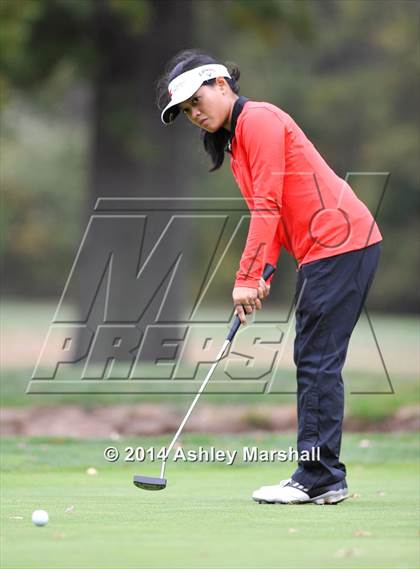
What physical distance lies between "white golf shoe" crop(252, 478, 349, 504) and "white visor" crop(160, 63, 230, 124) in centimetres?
185

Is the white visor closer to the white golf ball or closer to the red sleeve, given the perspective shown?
the red sleeve

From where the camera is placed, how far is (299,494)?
18.3 ft

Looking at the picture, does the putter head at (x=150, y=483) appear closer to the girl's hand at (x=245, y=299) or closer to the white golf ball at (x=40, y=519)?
the girl's hand at (x=245, y=299)

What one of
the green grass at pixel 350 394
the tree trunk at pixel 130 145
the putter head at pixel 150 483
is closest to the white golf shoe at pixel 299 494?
the putter head at pixel 150 483

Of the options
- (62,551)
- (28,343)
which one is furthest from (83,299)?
(62,551)

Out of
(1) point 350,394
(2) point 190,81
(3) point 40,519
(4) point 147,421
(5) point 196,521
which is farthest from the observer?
(1) point 350,394

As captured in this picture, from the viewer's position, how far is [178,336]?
17.8 meters

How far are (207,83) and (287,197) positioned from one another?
658mm

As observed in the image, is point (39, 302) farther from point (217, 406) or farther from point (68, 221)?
point (217, 406)

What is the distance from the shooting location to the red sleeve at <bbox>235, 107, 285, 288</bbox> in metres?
5.45

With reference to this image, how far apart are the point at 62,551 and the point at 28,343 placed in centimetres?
2269

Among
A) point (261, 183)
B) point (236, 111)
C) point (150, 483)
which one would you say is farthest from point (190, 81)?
point (150, 483)

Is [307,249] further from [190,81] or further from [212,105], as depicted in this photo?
[190,81]

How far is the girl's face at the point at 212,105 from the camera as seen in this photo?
18.7 feet
